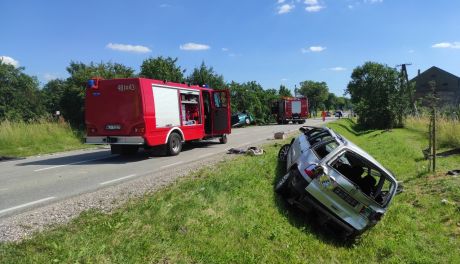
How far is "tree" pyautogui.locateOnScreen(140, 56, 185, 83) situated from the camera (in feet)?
107

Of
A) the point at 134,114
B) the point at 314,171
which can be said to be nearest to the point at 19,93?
the point at 134,114

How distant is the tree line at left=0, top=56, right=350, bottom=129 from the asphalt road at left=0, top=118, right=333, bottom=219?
8484 millimetres

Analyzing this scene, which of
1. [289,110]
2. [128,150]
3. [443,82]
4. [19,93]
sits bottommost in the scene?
[128,150]

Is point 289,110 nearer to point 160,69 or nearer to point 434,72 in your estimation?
point 160,69

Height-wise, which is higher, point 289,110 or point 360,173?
point 289,110

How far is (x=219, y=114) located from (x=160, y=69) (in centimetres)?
1617

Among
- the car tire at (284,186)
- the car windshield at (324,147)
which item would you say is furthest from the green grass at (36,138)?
the car windshield at (324,147)

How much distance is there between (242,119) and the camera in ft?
128

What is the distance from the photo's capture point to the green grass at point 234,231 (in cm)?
460

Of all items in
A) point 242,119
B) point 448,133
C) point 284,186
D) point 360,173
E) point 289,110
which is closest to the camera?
point 284,186

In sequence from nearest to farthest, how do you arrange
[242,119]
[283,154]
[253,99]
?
1. [283,154]
2. [242,119]
3. [253,99]

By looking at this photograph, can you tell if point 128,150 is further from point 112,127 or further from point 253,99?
point 253,99

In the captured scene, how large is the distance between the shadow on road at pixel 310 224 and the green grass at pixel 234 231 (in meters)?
0.03

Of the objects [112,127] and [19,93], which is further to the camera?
[19,93]
